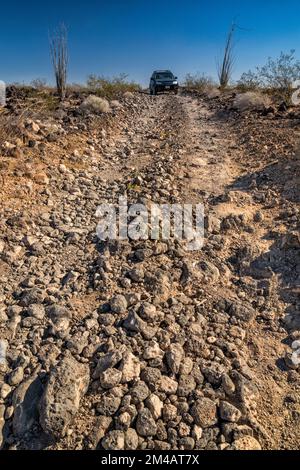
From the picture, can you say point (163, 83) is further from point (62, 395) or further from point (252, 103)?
point (62, 395)

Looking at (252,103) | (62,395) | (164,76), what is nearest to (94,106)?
(252,103)

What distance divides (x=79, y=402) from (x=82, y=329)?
0.53 m

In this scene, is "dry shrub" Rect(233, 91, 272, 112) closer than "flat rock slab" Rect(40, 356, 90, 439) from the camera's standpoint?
No

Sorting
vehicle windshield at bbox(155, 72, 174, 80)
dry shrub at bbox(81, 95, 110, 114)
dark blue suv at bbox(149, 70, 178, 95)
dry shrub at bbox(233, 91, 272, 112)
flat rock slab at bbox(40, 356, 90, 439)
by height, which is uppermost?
vehicle windshield at bbox(155, 72, 174, 80)

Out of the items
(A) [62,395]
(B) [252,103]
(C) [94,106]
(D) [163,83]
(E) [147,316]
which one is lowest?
(A) [62,395]

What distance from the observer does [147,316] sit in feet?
8.14

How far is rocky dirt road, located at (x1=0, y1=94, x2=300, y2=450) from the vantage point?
188 cm

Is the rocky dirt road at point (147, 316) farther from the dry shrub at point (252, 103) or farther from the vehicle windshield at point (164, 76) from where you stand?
the vehicle windshield at point (164, 76)

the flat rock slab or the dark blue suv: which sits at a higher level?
the dark blue suv

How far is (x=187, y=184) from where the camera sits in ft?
15.7

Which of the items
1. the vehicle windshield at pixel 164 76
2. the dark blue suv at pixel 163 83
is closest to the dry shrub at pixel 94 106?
the dark blue suv at pixel 163 83

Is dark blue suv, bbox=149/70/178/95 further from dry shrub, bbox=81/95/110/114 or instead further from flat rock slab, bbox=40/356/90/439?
flat rock slab, bbox=40/356/90/439

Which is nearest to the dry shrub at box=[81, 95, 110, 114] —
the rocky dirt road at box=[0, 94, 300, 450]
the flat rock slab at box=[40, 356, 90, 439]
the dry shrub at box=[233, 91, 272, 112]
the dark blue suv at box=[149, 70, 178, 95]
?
the dry shrub at box=[233, 91, 272, 112]
